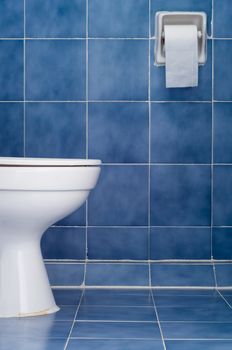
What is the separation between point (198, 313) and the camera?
6.60 feet

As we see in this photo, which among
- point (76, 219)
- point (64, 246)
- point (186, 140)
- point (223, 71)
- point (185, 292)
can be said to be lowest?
point (185, 292)

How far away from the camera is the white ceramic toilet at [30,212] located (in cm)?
180

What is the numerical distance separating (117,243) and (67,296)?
331mm

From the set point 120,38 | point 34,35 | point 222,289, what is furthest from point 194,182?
point 34,35

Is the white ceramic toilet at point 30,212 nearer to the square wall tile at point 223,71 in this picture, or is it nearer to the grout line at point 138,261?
the grout line at point 138,261

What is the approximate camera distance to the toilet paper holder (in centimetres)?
244

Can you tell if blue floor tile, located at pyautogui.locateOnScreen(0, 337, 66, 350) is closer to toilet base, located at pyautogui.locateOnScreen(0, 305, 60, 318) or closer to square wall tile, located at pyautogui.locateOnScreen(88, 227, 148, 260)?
toilet base, located at pyautogui.locateOnScreen(0, 305, 60, 318)

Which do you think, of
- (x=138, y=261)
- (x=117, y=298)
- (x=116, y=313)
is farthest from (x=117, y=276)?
(x=116, y=313)

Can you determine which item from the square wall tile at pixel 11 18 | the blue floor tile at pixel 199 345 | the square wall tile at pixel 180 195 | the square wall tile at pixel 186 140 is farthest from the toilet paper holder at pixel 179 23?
the blue floor tile at pixel 199 345

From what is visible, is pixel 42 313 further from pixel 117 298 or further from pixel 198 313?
pixel 198 313

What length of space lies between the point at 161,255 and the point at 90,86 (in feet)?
2.38

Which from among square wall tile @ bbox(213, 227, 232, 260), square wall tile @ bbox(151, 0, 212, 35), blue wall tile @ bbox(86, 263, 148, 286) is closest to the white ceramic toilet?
blue wall tile @ bbox(86, 263, 148, 286)

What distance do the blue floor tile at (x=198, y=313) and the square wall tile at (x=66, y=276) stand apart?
0.48m

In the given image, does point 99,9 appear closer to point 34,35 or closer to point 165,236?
point 34,35
